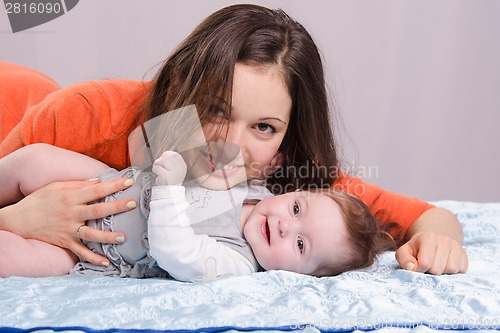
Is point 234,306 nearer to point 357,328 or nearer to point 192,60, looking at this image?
point 357,328

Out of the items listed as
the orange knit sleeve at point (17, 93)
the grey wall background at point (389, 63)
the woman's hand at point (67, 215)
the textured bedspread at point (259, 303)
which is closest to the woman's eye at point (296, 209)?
the textured bedspread at point (259, 303)

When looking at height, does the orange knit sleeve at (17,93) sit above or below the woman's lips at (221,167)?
above

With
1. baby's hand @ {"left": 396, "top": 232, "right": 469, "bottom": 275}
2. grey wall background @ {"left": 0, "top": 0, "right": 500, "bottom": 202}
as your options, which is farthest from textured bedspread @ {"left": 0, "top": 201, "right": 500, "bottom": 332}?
grey wall background @ {"left": 0, "top": 0, "right": 500, "bottom": 202}

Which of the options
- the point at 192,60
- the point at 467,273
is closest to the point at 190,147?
the point at 192,60

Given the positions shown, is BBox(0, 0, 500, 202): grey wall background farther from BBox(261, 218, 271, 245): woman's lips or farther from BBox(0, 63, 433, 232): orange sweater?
BBox(261, 218, 271, 245): woman's lips

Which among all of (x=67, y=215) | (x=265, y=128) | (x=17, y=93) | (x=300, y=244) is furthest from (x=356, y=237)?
(x=17, y=93)

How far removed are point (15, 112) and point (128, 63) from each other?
1.02 m

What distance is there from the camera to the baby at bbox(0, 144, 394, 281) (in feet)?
4.17

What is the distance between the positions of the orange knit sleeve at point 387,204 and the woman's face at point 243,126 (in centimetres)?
36

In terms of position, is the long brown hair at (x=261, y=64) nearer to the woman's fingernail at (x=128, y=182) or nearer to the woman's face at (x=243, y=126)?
the woman's face at (x=243, y=126)

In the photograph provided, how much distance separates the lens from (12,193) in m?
1.52

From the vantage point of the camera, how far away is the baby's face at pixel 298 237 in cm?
137

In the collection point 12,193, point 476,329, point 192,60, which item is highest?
point 192,60

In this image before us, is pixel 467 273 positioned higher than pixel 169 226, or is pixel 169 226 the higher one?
pixel 169 226
